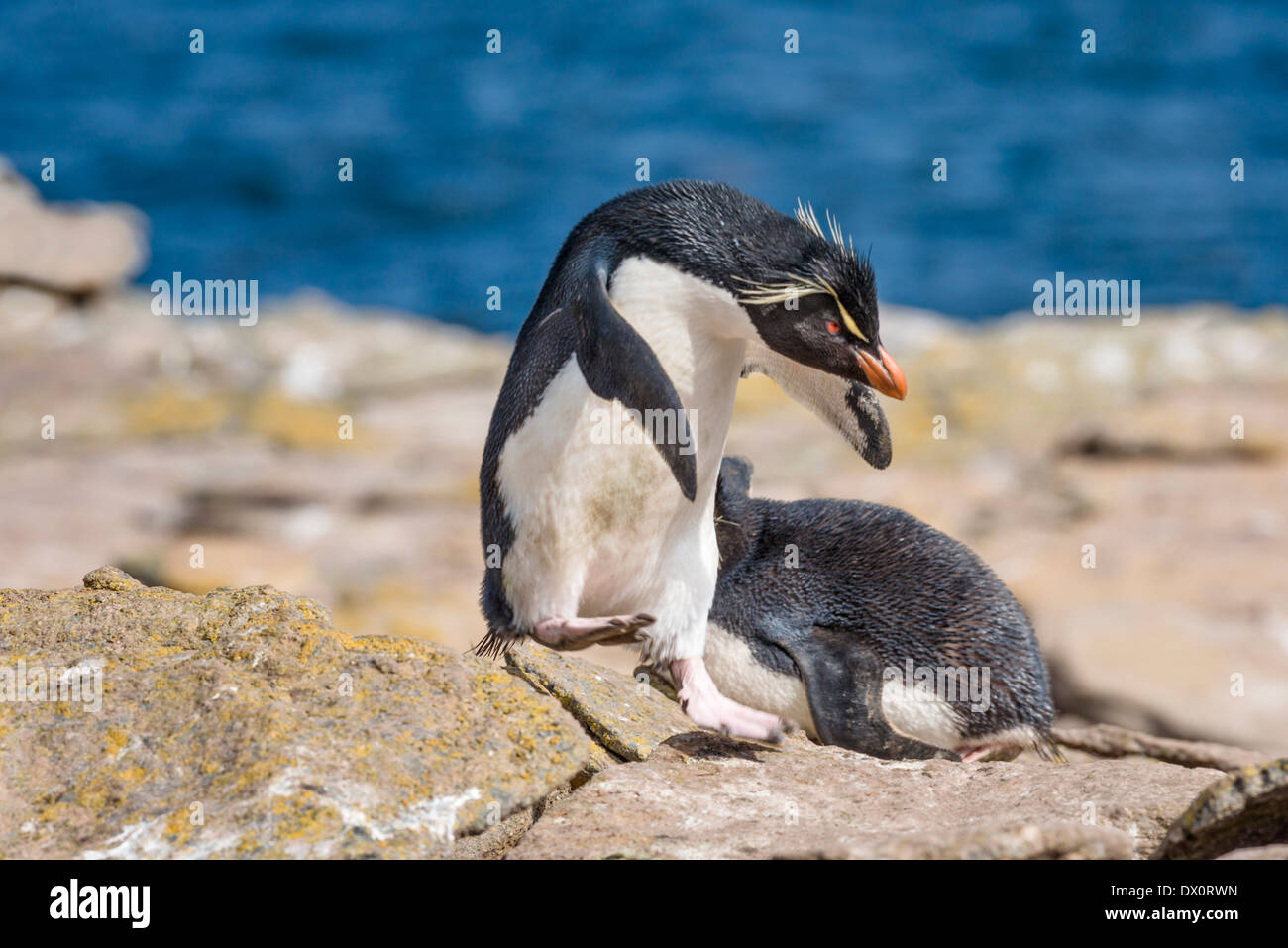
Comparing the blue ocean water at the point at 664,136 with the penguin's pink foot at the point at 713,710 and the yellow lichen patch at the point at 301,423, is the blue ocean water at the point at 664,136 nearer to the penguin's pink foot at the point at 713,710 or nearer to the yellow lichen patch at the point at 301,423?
the yellow lichen patch at the point at 301,423

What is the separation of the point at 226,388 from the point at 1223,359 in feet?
30.4

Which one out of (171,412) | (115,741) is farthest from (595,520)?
(171,412)

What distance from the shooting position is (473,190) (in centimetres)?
3303

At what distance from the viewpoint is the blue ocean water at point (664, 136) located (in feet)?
92.6

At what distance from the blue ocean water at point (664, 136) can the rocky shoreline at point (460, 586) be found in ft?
32.8

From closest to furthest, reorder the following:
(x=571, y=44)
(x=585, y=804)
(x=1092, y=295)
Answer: (x=585, y=804), (x=1092, y=295), (x=571, y=44)

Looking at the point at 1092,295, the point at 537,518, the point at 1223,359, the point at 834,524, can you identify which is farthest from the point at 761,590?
the point at 1092,295

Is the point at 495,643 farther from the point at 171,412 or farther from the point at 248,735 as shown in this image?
the point at 171,412

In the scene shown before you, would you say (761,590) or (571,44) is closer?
(761,590)

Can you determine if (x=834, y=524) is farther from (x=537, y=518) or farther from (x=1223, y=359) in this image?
(x=1223, y=359)

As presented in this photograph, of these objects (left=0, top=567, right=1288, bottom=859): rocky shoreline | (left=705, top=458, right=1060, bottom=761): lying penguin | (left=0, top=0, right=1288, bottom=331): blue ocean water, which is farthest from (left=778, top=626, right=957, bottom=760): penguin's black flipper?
(left=0, top=0, right=1288, bottom=331): blue ocean water

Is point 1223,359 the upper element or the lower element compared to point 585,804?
upper

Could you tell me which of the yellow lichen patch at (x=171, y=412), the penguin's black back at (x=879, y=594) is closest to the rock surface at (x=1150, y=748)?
the penguin's black back at (x=879, y=594)

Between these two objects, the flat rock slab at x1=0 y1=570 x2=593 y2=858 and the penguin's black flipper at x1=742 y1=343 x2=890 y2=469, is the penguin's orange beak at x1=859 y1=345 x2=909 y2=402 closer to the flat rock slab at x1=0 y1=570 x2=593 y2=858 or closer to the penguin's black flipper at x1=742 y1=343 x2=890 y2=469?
the penguin's black flipper at x1=742 y1=343 x2=890 y2=469
